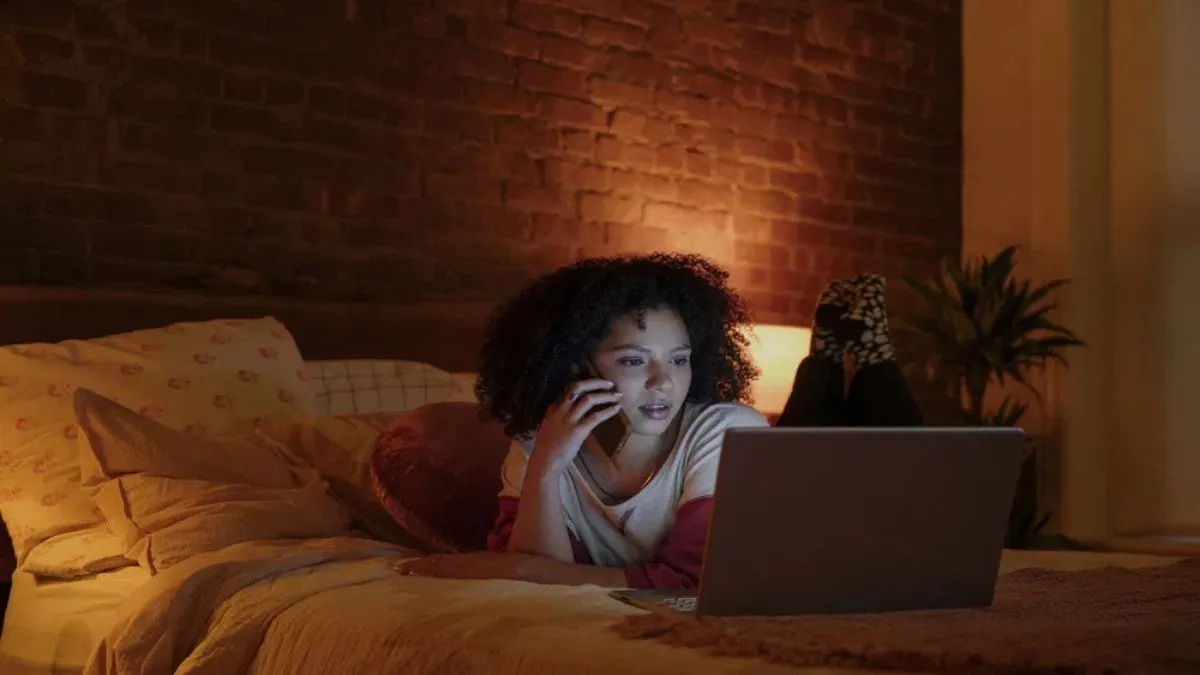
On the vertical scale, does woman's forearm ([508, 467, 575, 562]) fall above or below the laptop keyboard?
above

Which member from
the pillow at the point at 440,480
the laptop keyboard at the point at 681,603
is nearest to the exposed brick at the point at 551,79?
the pillow at the point at 440,480

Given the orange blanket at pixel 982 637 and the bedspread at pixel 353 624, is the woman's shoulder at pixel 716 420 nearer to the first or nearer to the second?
the bedspread at pixel 353 624

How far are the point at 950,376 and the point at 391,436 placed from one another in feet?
7.02

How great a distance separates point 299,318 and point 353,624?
1652mm

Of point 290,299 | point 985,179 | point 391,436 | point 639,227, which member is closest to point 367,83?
point 290,299

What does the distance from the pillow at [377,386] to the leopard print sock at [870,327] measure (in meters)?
0.93

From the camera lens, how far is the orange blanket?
129 cm

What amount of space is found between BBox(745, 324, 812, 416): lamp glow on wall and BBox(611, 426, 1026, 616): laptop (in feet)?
7.68

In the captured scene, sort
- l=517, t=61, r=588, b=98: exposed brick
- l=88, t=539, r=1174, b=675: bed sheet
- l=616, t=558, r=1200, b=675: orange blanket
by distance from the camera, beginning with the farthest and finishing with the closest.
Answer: l=517, t=61, r=588, b=98: exposed brick
l=88, t=539, r=1174, b=675: bed sheet
l=616, t=558, r=1200, b=675: orange blanket

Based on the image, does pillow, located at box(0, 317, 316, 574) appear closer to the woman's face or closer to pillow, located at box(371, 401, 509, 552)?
pillow, located at box(371, 401, 509, 552)

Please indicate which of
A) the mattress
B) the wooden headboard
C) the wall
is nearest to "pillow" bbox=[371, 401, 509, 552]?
the mattress

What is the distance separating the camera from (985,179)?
4.79 meters

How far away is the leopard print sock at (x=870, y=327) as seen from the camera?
343 centimetres

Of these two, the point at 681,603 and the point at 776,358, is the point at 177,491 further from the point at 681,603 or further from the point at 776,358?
the point at 776,358
